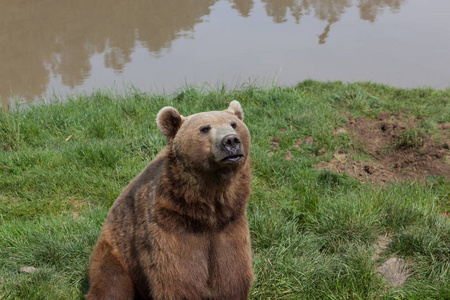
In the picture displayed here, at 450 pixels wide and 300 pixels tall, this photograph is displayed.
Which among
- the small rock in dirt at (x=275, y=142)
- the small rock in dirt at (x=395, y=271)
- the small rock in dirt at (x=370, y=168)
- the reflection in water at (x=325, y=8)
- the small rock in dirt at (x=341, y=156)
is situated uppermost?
the small rock in dirt at (x=395, y=271)

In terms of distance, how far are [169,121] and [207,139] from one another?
14.3 inches

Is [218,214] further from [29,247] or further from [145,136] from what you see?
[145,136]

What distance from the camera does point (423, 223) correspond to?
4230 millimetres

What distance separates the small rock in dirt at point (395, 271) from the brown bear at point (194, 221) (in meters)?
1.23

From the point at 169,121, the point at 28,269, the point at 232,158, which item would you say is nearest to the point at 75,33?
the point at 28,269

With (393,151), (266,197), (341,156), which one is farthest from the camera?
(393,151)

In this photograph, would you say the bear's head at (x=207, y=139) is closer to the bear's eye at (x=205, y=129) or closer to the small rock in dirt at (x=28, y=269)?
the bear's eye at (x=205, y=129)

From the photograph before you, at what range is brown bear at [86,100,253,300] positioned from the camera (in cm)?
314

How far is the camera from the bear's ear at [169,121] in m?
3.25

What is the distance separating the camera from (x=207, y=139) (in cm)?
310

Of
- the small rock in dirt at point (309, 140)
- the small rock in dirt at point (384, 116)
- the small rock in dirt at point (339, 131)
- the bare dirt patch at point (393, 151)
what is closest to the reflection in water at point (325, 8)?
the small rock in dirt at point (384, 116)

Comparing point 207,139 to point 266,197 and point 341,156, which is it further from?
point 341,156

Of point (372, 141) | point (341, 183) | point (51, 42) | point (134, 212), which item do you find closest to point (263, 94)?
point (372, 141)

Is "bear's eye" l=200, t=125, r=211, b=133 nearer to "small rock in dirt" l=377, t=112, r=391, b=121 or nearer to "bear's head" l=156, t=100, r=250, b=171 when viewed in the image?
"bear's head" l=156, t=100, r=250, b=171
